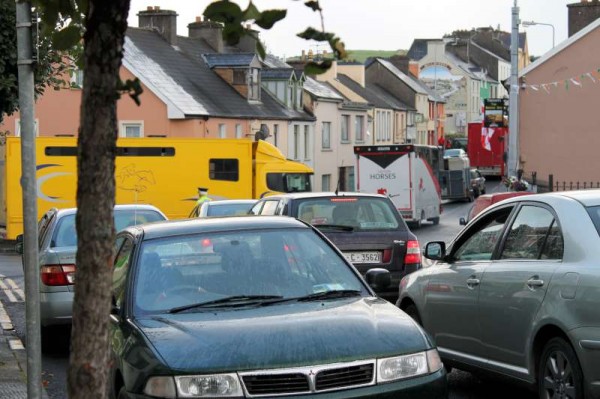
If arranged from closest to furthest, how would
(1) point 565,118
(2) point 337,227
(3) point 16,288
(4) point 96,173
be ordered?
1. (4) point 96,173
2. (2) point 337,227
3. (3) point 16,288
4. (1) point 565,118

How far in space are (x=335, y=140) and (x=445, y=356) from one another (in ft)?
187

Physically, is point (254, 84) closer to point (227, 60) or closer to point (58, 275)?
point (227, 60)

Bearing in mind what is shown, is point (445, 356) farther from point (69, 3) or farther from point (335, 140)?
point (335, 140)

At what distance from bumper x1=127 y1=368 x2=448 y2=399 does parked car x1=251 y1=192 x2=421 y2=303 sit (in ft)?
26.4

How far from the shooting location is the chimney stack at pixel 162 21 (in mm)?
53094

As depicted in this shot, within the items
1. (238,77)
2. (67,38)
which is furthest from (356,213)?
(238,77)

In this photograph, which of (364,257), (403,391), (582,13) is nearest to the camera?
(403,391)

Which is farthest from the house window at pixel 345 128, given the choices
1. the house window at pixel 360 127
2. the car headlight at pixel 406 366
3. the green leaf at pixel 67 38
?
the green leaf at pixel 67 38

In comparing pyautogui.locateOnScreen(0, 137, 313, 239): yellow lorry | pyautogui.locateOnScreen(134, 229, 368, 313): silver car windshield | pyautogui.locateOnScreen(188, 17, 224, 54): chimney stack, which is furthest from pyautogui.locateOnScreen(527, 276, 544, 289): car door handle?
pyautogui.locateOnScreen(188, 17, 224, 54): chimney stack

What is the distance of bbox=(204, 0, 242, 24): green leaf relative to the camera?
11.5ft

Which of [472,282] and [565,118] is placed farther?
[565,118]

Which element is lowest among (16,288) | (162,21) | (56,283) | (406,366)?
(16,288)

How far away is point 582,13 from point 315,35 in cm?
4778

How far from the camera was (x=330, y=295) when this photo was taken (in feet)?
22.5
